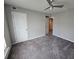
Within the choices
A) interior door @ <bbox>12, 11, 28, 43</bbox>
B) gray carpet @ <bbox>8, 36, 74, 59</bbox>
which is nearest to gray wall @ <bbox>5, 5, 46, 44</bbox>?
interior door @ <bbox>12, 11, 28, 43</bbox>

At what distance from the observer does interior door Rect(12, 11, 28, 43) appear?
3428 millimetres

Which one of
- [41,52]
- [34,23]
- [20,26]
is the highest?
[34,23]

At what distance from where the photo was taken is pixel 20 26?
12.1 ft

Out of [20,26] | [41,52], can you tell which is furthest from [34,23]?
[41,52]

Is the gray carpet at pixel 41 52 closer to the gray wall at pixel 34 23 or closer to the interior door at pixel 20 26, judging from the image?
the interior door at pixel 20 26

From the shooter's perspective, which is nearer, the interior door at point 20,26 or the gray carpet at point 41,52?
the gray carpet at point 41,52

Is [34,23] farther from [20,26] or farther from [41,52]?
[41,52]

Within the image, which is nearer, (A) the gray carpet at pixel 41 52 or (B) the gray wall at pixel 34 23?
(A) the gray carpet at pixel 41 52

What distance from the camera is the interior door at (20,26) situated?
11.2ft

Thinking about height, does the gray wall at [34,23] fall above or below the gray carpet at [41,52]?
above

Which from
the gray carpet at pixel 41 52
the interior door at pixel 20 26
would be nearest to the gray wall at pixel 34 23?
the interior door at pixel 20 26

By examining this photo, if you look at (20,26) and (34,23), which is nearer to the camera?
(20,26)

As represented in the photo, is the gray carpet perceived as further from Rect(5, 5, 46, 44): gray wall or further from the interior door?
Rect(5, 5, 46, 44): gray wall
